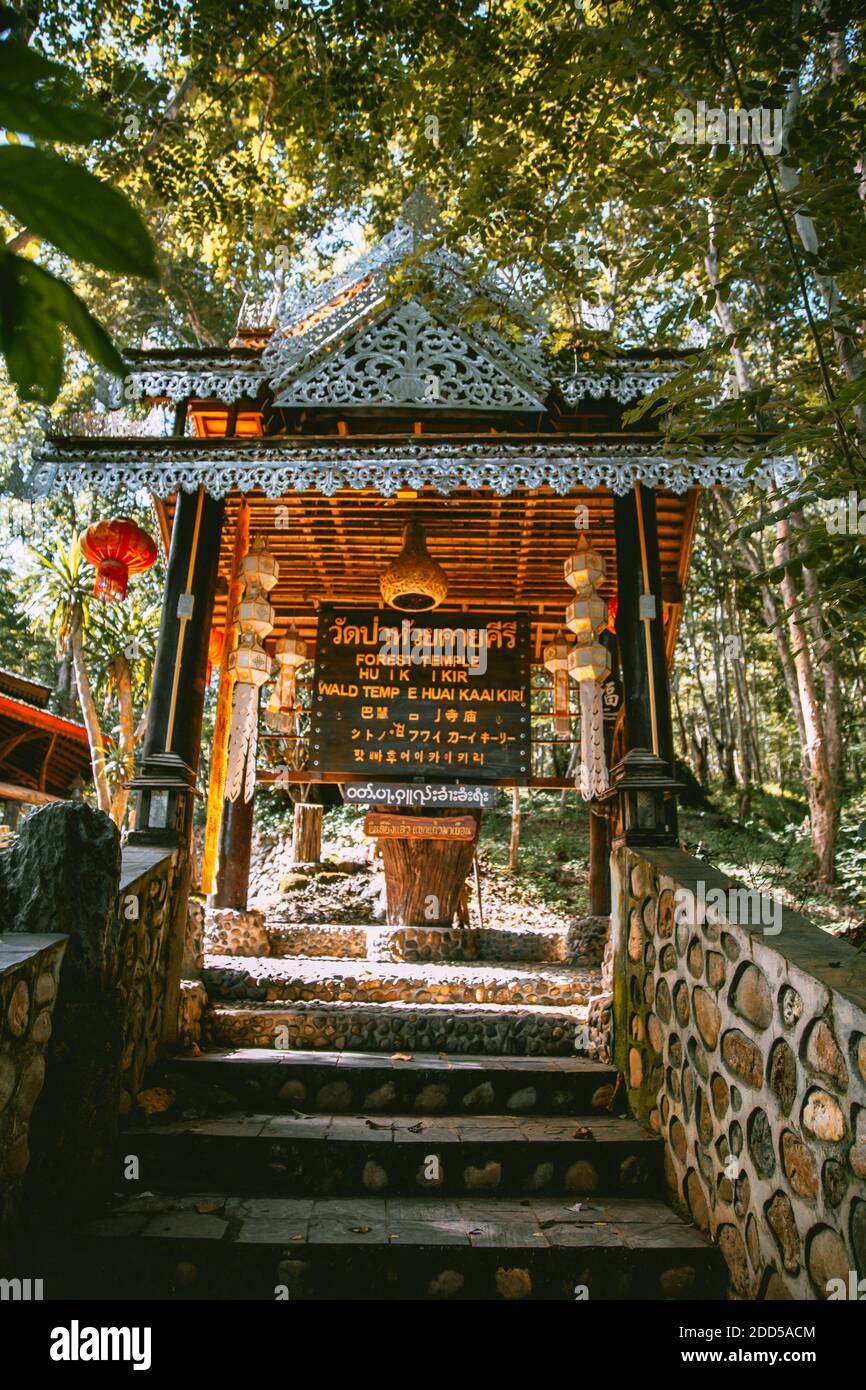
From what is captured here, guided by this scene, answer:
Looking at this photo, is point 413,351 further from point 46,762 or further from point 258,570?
point 46,762

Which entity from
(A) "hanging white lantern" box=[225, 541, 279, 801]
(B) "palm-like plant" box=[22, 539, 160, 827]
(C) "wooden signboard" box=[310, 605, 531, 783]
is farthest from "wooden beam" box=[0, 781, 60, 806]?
(A) "hanging white lantern" box=[225, 541, 279, 801]

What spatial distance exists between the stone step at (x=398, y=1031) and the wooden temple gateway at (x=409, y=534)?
84 centimetres

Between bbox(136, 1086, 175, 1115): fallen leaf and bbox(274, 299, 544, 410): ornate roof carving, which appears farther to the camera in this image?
bbox(274, 299, 544, 410): ornate roof carving

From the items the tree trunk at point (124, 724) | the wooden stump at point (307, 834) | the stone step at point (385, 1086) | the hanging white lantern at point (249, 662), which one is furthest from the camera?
the wooden stump at point (307, 834)

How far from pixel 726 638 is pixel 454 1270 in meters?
19.0

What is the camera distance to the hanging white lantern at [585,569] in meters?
6.12

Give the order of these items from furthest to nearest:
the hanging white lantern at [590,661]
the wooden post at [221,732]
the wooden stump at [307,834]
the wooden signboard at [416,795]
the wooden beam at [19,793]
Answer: the wooden stump at [307,834] < the wooden beam at [19,793] < the wooden signboard at [416,795] < the hanging white lantern at [590,661] < the wooden post at [221,732]

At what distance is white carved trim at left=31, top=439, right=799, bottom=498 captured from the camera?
532 centimetres

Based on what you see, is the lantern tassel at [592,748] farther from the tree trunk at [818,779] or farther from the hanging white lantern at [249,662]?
the tree trunk at [818,779]

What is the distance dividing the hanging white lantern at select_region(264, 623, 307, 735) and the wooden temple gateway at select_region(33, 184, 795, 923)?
0.04 m

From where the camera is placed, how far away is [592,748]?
5.76 meters

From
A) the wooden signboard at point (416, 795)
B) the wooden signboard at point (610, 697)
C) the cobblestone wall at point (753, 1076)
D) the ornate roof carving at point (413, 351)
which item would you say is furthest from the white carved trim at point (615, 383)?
the cobblestone wall at point (753, 1076)

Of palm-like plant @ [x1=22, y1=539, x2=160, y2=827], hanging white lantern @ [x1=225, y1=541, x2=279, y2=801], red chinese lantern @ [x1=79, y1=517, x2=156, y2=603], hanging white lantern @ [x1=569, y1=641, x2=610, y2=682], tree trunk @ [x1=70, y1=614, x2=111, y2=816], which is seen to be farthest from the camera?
palm-like plant @ [x1=22, y1=539, x2=160, y2=827]

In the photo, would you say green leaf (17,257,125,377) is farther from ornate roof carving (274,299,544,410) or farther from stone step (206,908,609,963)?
stone step (206,908,609,963)
